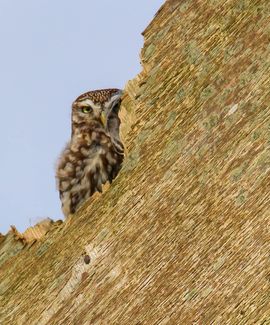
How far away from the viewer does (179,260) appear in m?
4.43

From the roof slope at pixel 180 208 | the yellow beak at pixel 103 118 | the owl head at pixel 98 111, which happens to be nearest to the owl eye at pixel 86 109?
the owl head at pixel 98 111

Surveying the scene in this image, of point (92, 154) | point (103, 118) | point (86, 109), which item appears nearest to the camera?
point (92, 154)

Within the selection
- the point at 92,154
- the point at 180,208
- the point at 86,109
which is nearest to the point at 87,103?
the point at 86,109

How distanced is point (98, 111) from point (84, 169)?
917 millimetres

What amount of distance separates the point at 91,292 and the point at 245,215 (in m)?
0.81

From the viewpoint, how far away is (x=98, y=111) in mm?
8273

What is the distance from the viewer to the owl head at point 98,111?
8.12 m

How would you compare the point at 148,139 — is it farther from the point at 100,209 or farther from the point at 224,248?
the point at 224,248

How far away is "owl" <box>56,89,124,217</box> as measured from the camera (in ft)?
24.1

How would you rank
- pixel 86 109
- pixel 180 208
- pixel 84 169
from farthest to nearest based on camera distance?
pixel 86 109
pixel 84 169
pixel 180 208

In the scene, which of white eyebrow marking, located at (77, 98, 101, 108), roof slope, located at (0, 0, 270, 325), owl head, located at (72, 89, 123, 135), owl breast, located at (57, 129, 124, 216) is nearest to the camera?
roof slope, located at (0, 0, 270, 325)

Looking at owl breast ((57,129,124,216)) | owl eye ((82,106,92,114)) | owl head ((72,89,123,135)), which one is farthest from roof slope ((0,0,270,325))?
owl eye ((82,106,92,114))

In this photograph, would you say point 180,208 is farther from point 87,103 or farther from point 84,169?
point 87,103

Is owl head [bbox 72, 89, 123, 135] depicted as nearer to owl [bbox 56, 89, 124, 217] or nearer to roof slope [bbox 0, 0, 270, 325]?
owl [bbox 56, 89, 124, 217]
